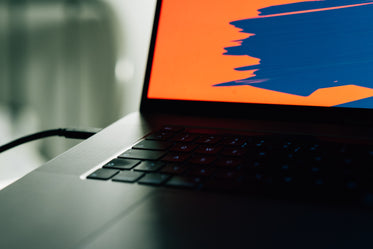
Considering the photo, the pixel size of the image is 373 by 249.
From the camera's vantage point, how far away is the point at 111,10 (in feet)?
4.07

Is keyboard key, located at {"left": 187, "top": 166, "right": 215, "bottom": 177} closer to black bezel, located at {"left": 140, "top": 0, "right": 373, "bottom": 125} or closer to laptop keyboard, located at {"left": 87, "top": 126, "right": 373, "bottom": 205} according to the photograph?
laptop keyboard, located at {"left": 87, "top": 126, "right": 373, "bottom": 205}

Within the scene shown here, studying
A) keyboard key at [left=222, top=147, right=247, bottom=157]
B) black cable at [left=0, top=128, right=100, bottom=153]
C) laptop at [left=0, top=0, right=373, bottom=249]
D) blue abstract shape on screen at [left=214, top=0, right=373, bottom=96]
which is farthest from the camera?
black cable at [left=0, top=128, right=100, bottom=153]

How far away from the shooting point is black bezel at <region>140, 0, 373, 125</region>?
1.56 feet

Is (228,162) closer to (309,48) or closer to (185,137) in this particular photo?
(185,137)

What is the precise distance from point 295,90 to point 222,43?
0.14m

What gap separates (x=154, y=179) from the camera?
13.7 inches

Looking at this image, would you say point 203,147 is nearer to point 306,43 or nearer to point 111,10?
point 306,43

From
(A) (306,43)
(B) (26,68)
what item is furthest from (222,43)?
(B) (26,68)

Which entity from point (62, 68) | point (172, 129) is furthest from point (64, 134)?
point (62, 68)

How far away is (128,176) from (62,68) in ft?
Result: 3.48

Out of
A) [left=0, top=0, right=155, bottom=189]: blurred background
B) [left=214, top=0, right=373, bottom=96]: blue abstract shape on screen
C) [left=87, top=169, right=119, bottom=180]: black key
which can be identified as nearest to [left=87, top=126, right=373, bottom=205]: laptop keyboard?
[left=87, top=169, right=119, bottom=180]: black key

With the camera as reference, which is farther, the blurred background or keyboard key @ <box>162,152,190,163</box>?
the blurred background

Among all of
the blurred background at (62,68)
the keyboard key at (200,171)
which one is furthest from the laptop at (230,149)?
the blurred background at (62,68)

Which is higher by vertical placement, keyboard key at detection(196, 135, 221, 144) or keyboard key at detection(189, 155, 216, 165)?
keyboard key at detection(196, 135, 221, 144)
